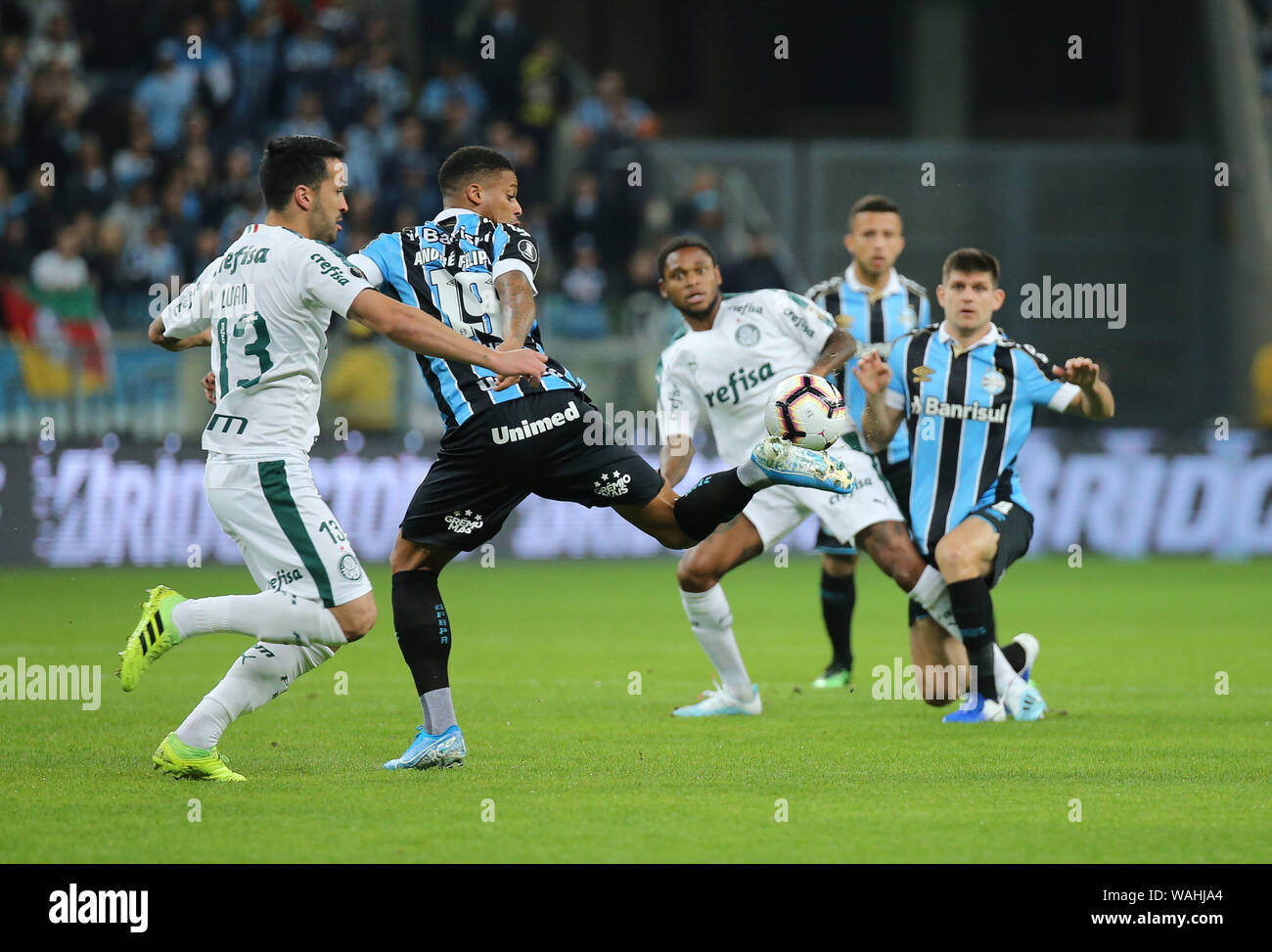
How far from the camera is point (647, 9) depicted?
91.0ft

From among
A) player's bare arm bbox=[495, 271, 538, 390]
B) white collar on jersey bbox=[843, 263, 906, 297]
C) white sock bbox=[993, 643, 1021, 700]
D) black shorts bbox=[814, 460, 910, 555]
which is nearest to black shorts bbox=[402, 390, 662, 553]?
player's bare arm bbox=[495, 271, 538, 390]

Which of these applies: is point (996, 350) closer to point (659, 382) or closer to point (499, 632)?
point (659, 382)

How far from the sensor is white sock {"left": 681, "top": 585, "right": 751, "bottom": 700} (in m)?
8.75

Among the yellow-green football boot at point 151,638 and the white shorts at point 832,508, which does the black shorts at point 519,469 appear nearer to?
the yellow-green football boot at point 151,638

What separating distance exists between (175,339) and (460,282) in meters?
1.12

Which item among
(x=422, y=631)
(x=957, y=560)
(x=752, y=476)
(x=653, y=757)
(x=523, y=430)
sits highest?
(x=523, y=430)

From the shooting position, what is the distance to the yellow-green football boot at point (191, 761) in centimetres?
673

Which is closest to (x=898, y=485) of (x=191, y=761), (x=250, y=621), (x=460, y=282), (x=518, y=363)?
(x=460, y=282)

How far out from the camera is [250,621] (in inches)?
259

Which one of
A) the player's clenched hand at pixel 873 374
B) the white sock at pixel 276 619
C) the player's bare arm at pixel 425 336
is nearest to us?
the player's bare arm at pixel 425 336

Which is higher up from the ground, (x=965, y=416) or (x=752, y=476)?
(x=965, y=416)

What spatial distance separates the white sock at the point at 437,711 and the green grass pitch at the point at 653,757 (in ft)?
0.67

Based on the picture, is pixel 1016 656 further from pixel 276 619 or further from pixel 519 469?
pixel 276 619

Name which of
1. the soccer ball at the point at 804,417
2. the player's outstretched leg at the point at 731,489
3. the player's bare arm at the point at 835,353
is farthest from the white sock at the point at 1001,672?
the soccer ball at the point at 804,417
